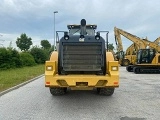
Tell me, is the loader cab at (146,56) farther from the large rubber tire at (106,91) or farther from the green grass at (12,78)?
the large rubber tire at (106,91)

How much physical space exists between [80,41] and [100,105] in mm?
2085

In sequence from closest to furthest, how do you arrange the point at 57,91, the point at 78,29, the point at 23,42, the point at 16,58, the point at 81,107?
the point at 81,107
the point at 57,91
the point at 78,29
the point at 16,58
the point at 23,42

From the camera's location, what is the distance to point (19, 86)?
13.4 meters

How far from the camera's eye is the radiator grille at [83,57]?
8312 millimetres

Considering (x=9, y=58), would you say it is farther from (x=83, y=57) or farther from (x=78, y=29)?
(x=83, y=57)

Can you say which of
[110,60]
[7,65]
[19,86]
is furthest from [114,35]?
[110,60]

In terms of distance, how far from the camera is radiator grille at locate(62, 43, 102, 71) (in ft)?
27.3

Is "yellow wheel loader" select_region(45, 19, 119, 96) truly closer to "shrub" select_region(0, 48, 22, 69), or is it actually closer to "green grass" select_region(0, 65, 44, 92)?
"green grass" select_region(0, 65, 44, 92)

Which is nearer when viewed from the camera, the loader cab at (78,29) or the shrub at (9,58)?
the loader cab at (78,29)

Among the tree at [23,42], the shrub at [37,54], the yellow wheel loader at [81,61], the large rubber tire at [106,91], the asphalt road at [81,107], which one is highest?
the tree at [23,42]

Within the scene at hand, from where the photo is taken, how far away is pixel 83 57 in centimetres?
832

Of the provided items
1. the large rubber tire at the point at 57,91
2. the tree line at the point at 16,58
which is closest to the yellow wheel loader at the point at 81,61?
the large rubber tire at the point at 57,91

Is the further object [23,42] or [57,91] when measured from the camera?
[23,42]

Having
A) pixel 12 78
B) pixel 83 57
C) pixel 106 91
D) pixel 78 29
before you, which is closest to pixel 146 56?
pixel 12 78
